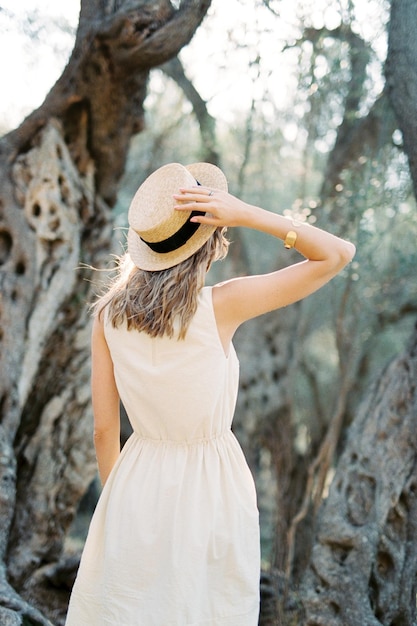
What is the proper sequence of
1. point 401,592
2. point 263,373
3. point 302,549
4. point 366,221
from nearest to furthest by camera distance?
point 401,592, point 366,221, point 302,549, point 263,373

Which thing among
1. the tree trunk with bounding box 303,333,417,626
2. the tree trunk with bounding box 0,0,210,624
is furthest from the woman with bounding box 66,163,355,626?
the tree trunk with bounding box 0,0,210,624

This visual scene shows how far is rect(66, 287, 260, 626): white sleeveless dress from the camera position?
8.38 feet

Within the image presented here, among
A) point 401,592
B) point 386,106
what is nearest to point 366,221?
point 386,106

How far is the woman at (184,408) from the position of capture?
2.54 meters

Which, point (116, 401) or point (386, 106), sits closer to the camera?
point (116, 401)

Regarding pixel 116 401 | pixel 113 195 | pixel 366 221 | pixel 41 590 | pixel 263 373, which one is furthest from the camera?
pixel 263 373

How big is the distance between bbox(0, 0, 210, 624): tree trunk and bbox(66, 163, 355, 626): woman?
1.81 m

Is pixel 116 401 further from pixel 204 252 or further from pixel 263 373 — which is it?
pixel 263 373

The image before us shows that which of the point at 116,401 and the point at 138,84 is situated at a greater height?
the point at 138,84

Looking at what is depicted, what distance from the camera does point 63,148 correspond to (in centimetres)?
527

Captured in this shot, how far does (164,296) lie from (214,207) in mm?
346

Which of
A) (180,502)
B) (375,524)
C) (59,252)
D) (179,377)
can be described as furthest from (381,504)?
(59,252)

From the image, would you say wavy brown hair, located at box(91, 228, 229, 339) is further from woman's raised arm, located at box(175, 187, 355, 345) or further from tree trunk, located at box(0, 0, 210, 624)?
tree trunk, located at box(0, 0, 210, 624)

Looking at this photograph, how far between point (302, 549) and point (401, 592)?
397 cm
